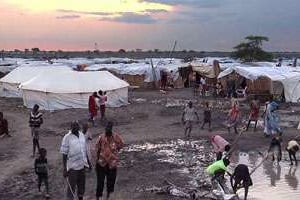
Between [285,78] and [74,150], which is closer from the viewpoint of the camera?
[74,150]

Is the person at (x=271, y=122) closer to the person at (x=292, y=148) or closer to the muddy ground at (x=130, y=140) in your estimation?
the muddy ground at (x=130, y=140)

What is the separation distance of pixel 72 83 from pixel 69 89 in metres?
0.64

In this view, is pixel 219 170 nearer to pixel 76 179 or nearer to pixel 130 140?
pixel 76 179

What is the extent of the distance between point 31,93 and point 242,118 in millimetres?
11247

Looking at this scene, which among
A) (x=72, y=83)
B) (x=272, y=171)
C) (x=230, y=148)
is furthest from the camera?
(x=72, y=83)

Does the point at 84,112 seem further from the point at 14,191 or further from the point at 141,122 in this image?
the point at 14,191

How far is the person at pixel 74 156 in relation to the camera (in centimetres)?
847

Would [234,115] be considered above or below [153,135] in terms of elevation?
above

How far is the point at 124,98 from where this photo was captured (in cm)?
2906

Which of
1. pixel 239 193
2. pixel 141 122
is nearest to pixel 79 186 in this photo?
pixel 239 193

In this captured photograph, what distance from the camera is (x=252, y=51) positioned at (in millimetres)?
66375

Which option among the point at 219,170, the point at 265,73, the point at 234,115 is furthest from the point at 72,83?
the point at 219,170

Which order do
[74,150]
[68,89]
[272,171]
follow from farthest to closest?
[68,89] → [272,171] → [74,150]

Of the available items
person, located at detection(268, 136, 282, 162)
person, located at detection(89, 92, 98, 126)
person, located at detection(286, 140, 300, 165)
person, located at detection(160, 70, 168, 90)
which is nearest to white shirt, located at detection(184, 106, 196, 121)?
person, located at detection(268, 136, 282, 162)
